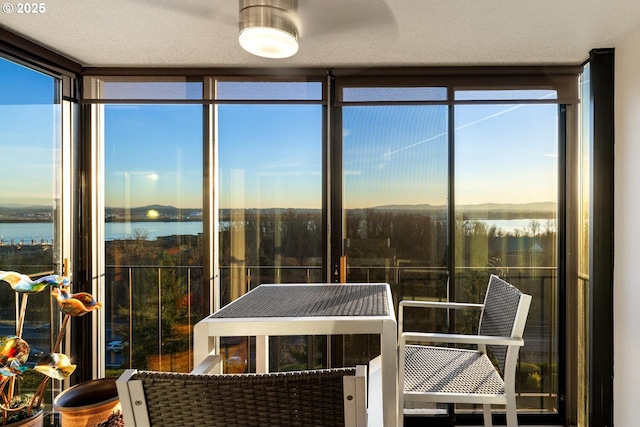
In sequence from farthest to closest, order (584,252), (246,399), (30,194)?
(584,252) → (30,194) → (246,399)

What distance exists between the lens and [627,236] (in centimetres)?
235

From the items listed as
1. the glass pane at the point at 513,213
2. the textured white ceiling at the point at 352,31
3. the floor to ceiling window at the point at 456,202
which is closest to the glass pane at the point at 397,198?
the floor to ceiling window at the point at 456,202

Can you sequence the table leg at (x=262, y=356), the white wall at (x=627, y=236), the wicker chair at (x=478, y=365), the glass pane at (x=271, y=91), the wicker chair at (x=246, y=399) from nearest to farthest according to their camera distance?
1. the wicker chair at (x=246, y=399)
2. the wicker chair at (x=478, y=365)
3. the table leg at (x=262, y=356)
4. the white wall at (x=627, y=236)
5. the glass pane at (x=271, y=91)

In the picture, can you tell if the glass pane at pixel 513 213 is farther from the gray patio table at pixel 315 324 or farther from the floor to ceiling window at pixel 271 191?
the gray patio table at pixel 315 324

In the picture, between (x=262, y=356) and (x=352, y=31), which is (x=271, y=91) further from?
(x=262, y=356)

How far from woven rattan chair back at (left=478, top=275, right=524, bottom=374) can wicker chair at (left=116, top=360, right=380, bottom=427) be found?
130 cm

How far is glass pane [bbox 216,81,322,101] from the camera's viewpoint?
276cm

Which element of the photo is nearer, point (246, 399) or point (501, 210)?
point (246, 399)

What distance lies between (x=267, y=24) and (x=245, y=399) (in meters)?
1.65

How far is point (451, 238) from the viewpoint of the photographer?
2775mm

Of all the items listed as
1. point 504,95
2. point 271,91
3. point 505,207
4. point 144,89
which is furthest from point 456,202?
point 144,89

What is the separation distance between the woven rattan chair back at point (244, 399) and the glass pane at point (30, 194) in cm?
211

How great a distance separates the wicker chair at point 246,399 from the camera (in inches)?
34.6

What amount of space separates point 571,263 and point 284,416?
2633 mm
